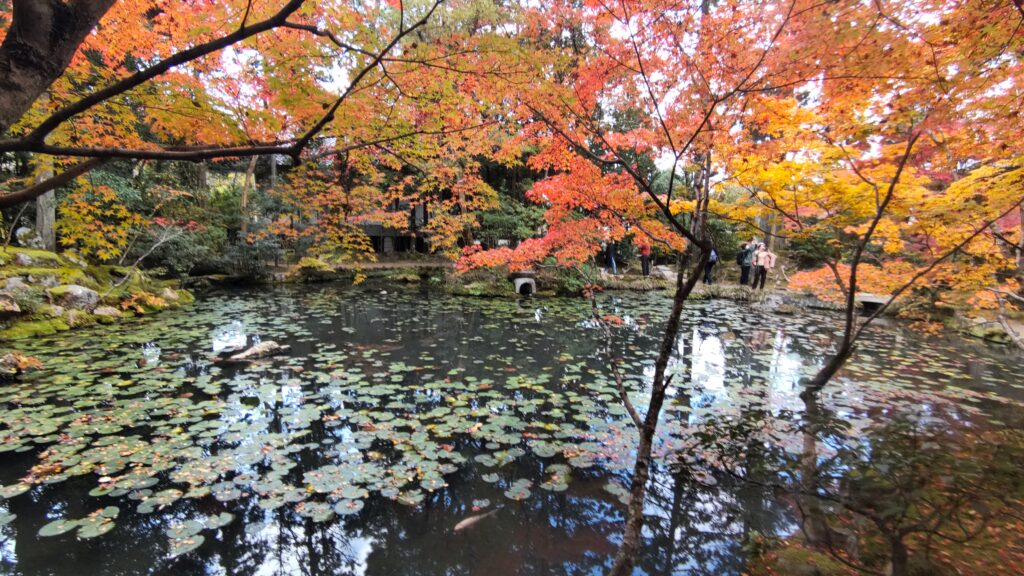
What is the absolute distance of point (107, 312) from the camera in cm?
799

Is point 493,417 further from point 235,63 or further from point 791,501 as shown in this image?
point 235,63

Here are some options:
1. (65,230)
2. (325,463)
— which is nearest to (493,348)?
(325,463)

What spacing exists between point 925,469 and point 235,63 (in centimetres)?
690

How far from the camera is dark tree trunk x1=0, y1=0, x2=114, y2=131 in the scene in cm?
157

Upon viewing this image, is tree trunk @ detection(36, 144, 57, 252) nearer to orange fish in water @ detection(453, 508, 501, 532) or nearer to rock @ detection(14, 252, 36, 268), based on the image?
rock @ detection(14, 252, 36, 268)

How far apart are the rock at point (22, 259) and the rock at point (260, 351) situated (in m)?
5.59

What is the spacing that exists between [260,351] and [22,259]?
19.0ft

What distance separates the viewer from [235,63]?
11.9 feet

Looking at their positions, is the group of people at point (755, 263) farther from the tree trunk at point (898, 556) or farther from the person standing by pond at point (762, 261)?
the tree trunk at point (898, 556)

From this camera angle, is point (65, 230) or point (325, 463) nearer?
point (325, 463)

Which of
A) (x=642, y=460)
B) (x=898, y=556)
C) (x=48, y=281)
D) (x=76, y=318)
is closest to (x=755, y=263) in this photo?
(x=898, y=556)

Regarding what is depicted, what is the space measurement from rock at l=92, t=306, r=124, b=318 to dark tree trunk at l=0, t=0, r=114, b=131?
28.3 feet

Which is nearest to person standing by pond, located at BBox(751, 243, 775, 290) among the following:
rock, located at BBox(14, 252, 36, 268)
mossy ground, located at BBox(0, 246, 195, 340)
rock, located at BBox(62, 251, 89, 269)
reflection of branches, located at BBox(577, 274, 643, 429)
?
reflection of branches, located at BBox(577, 274, 643, 429)

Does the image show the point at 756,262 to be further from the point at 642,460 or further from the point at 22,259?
the point at 22,259
